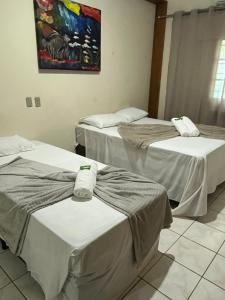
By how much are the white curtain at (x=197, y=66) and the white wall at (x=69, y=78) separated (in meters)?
0.51

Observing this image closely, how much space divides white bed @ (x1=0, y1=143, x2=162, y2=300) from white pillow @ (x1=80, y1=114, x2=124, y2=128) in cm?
163

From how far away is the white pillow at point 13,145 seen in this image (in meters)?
2.03

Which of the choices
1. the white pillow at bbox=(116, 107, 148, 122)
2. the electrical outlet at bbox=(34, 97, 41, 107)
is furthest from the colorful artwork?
the white pillow at bbox=(116, 107, 148, 122)

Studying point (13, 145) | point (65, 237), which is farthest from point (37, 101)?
point (65, 237)

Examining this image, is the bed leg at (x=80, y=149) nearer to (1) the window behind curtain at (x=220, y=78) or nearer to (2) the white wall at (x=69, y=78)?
(2) the white wall at (x=69, y=78)

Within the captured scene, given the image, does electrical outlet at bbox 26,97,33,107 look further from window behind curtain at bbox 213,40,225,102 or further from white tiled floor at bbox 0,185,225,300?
window behind curtain at bbox 213,40,225,102

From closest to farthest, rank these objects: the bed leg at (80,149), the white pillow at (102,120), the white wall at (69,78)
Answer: the white wall at (69,78) < the white pillow at (102,120) < the bed leg at (80,149)

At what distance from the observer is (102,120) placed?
2893mm

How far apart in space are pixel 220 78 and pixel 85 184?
2.86 m

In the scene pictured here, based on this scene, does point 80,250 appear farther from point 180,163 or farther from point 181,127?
point 181,127

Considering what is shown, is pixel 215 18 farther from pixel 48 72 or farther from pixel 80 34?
pixel 48 72

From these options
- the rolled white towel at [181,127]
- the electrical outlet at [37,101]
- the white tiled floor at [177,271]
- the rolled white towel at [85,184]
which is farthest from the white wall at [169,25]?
the rolled white towel at [85,184]

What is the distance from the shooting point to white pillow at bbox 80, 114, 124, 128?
2.85m

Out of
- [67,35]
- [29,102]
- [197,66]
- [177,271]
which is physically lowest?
[177,271]
